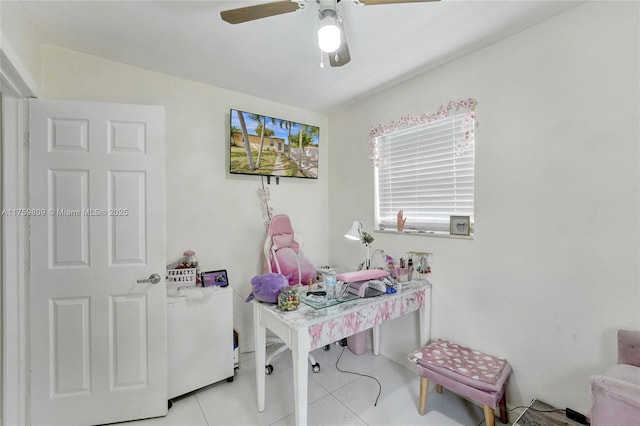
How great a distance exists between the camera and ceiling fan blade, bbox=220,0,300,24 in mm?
1213

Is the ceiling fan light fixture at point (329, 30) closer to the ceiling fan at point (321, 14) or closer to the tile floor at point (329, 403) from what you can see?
the ceiling fan at point (321, 14)

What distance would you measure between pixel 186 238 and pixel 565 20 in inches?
120

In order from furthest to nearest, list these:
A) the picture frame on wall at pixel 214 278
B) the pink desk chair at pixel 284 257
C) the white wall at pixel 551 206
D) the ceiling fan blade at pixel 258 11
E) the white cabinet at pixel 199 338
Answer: the pink desk chair at pixel 284 257 < the picture frame on wall at pixel 214 278 < the white cabinet at pixel 199 338 < the white wall at pixel 551 206 < the ceiling fan blade at pixel 258 11

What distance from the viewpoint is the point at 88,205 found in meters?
1.75

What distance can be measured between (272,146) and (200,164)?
2.35 ft

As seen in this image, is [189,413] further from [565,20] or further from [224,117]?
[565,20]

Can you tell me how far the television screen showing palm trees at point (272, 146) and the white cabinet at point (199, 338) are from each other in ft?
3.90

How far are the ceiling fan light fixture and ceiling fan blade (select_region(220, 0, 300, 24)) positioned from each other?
0.14 metres

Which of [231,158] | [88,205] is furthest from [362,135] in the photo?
[88,205]

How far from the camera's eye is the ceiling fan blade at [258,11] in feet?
3.98

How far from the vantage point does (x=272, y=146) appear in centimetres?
276

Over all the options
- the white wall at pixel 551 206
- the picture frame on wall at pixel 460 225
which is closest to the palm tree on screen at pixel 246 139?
the white wall at pixel 551 206

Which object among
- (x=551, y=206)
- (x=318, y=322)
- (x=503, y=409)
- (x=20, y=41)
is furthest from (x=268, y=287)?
(x=20, y=41)

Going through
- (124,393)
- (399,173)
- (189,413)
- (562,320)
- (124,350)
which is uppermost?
(399,173)
